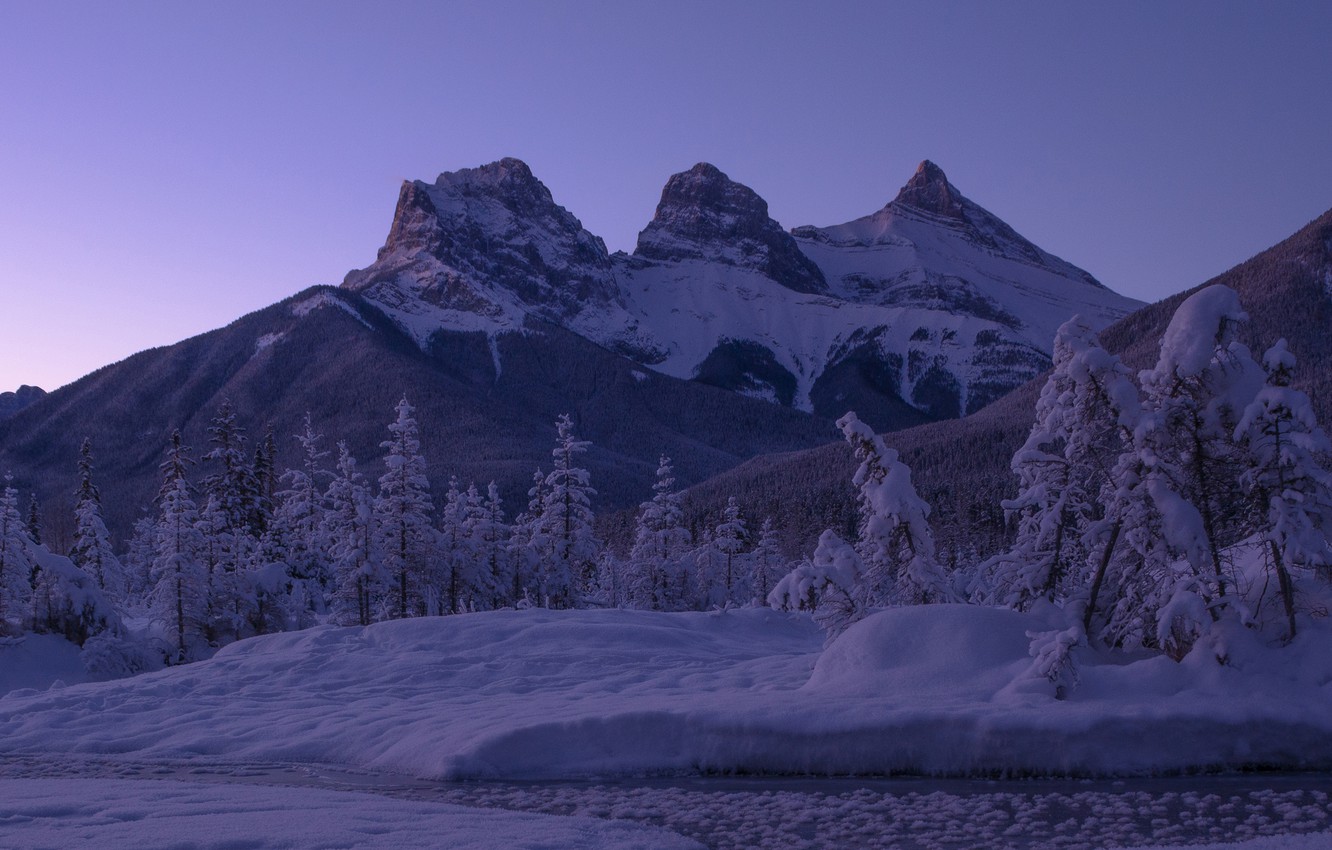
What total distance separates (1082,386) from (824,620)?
360 inches

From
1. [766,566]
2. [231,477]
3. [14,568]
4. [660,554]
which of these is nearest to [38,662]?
[14,568]

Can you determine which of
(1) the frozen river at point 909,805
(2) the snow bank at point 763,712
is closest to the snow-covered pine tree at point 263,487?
(2) the snow bank at point 763,712

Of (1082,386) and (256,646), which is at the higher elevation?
(1082,386)

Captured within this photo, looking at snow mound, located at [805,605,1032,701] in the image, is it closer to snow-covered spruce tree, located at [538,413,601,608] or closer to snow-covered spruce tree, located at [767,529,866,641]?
snow-covered spruce tree, located at [767,529,866,641]

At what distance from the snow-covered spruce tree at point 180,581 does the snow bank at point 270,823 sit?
30080mm

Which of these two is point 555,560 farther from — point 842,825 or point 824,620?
point 842,825

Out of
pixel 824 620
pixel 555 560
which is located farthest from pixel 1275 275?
pixel 824 620

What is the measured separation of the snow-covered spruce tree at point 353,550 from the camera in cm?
4528

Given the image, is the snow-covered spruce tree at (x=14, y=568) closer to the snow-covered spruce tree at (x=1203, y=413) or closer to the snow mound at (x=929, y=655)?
the snow mound at (x=929, y=655)

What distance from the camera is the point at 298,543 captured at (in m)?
54.6

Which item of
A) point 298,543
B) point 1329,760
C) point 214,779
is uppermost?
point 298,543

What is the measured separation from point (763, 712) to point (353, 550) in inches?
1207

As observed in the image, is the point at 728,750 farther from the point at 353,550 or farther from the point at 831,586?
the point at 353,550

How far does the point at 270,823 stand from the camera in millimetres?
12656
